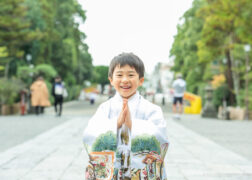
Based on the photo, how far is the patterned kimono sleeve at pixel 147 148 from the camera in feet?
8.56

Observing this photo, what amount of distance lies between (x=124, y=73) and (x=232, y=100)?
26.5 metres

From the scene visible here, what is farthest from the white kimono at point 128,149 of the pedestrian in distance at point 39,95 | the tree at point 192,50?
the tree at point 192,50

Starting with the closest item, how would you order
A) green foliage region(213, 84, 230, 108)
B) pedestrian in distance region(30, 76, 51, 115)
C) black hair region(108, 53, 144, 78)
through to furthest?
1. black hair region(108, 53, 144, 78)
2. pedestrian in distance region(30, 76, 51, 115)
3. green foliage region(213, 84, 230, 108)

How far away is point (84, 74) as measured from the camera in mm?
48312

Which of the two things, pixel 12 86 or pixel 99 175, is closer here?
pixel 99 175

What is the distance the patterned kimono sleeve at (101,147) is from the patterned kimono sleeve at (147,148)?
5.6 inches

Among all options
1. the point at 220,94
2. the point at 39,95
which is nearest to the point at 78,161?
the point at 39,95

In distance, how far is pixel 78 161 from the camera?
5.76 meters

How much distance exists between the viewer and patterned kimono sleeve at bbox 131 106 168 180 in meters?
2.61

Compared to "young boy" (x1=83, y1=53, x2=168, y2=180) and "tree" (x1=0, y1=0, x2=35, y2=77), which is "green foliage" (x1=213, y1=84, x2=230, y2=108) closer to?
"tree" (x1=0, y1=0, x2=35, y2=77)

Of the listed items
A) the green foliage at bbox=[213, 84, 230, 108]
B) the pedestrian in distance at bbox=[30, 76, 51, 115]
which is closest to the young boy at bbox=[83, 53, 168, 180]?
the pedestrian in distance at bbox=[30, 76, 51, 115]

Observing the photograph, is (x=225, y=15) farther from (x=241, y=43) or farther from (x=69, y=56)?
(x=69, y=56)

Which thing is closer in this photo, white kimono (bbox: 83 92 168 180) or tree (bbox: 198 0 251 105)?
white kimono (bbox: 83 92 168 180)

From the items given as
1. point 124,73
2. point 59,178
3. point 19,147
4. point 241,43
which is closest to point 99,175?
point 124,73
